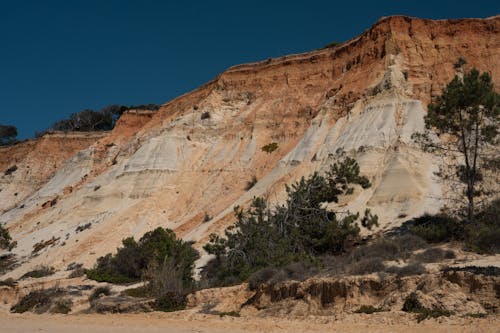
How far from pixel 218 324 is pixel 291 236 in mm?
7579

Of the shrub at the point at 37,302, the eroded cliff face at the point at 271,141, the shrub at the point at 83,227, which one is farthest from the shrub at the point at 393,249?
the shrub at the point at 83,227

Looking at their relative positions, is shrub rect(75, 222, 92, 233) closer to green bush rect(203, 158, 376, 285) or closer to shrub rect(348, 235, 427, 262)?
green bush rect(203, 158, 376, 285)

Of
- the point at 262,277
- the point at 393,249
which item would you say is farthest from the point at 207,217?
the point at 393,249

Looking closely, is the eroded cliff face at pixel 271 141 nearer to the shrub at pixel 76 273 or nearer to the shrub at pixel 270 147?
the shrub at pixel 270 147

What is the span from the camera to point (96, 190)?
3844 cm

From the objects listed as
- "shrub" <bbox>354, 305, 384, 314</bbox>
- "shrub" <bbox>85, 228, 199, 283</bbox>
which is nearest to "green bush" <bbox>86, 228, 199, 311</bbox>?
"shrub" <bbox>85, 228, 199, 283</bbox>

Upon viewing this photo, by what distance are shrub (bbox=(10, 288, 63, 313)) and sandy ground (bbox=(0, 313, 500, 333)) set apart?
2.21 meters

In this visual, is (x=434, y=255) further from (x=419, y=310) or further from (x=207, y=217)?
(x=207, y=217)

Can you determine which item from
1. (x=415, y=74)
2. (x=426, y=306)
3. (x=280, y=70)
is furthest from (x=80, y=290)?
(x=280, y=70)

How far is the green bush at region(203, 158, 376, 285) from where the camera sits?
18203 millimetres

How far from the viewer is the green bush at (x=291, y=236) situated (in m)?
18.2

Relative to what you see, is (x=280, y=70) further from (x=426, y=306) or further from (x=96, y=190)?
(x=426, y=306)

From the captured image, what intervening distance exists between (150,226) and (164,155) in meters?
8.28

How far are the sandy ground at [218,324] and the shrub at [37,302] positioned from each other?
7.26 feet
